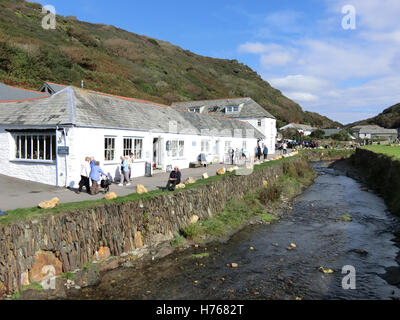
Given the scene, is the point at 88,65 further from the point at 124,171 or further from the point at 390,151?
the point at 390,151

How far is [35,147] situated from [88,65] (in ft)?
131

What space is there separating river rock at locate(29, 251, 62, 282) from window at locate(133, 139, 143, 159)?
1004cm

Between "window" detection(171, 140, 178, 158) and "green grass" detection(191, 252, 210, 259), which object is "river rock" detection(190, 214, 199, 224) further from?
"window" detection(171, 140, 178, 158)

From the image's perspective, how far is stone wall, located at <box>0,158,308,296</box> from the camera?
282 inches

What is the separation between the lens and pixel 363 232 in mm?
14336

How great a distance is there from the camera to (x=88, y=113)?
14969mm

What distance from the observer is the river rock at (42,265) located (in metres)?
7.49

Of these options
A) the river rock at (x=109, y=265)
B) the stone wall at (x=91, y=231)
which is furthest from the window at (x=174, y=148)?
the river rock at (x=109, y=265)

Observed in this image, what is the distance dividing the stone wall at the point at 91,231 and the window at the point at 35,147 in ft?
20.7

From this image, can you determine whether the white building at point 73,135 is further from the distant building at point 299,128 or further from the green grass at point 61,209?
the distant building at point 299,128

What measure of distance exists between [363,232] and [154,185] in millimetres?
10304

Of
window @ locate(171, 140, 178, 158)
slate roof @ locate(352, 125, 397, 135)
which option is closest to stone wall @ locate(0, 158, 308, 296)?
window @ locate(171, 140, 178, 158)

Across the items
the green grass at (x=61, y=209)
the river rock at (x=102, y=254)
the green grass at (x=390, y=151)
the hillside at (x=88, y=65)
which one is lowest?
the river rock at (x=102, y=254)

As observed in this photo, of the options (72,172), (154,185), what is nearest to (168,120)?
(154,185)
